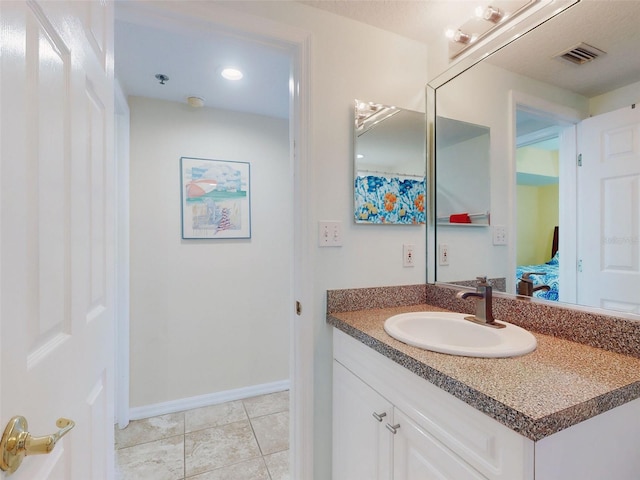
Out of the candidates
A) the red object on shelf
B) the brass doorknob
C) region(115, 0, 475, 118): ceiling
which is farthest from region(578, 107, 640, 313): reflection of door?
the brass doorknob

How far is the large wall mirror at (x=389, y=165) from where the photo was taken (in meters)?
1.44

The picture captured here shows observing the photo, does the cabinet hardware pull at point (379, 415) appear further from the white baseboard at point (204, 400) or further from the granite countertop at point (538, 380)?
the white baseboard at point (204, 400)

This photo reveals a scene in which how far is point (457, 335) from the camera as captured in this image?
123 cm

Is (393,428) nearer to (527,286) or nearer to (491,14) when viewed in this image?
(527,286)

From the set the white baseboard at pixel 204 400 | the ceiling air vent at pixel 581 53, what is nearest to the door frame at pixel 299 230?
the ceiling air vent at pixel 581 53

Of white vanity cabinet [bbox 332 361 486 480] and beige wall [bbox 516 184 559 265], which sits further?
beige wall [bbox 516 184 559 265]

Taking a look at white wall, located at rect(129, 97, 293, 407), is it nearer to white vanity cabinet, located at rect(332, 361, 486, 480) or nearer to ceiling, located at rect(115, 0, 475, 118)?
ceiling, located at rect(115, 0, 475, 118)

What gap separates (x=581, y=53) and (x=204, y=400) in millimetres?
2838

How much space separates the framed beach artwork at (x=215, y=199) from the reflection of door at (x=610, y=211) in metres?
2.00

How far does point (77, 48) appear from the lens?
716mm

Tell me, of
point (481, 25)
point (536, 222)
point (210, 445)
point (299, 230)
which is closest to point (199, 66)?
point (299, 230)

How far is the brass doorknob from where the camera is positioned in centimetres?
42

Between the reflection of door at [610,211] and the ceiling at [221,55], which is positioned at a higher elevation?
the ceiling at [221,55]

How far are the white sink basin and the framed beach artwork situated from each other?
154cm
